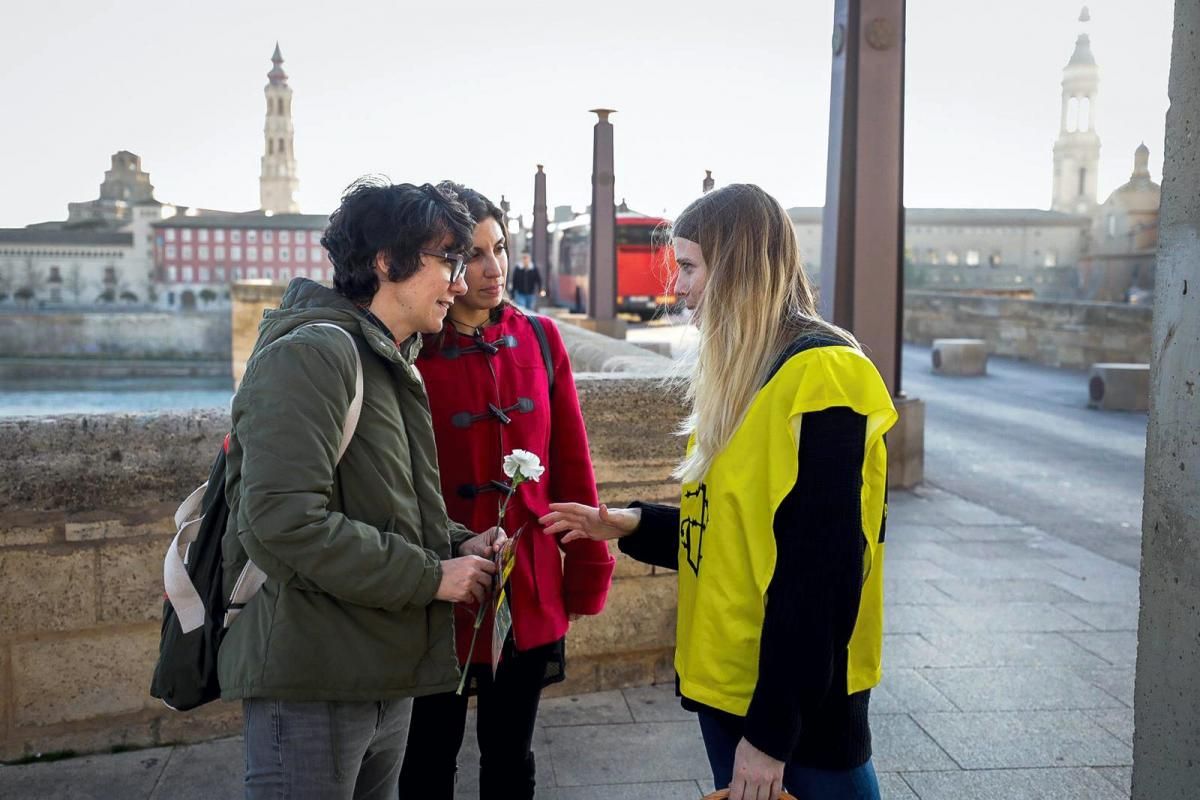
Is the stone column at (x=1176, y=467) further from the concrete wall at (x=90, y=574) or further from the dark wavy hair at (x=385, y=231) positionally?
the concrete wall at (x=90, y=574)

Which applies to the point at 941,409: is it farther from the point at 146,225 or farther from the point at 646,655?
the point at 146,225

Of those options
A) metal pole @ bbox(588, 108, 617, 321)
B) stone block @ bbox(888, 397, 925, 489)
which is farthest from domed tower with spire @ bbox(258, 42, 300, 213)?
stone block @ bbox(888, 397, 925, 489)

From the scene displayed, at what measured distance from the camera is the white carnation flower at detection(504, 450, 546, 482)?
6.63ft

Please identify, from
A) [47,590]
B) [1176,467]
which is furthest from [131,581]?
[1176,467]

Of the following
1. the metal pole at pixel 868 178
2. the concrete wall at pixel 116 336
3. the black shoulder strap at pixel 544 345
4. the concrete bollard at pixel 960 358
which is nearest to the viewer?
Answer: the black shoulder strap at pixel 544 345

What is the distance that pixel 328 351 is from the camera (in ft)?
5.95

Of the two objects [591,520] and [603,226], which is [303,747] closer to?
[591,520]

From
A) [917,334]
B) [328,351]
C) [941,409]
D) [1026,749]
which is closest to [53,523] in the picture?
[328,351]

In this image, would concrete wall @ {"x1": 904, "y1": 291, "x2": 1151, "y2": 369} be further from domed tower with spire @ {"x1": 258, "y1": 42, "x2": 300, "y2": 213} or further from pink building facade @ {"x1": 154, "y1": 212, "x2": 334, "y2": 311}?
domed tower with spire @ {"x1": 258, "y1": 42, "x2": 300, "y2": 213}

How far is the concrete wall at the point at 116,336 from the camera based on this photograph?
194ft

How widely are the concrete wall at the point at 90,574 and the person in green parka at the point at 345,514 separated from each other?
1502mm

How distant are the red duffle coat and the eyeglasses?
1.70 feet

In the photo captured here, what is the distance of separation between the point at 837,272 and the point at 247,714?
6.39m

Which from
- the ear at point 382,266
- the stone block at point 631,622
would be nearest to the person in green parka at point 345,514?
the ear at point 382,266
